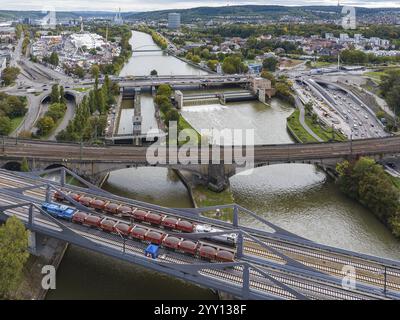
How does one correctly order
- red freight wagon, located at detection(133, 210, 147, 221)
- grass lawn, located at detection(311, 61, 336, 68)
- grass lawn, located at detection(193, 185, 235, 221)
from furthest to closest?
grass lawn, located at detection(311, 61, 336, 68) < grass lawn, located at detection(193, 185, 235, 221) < red freight wagon, located at detection(133, 210, 147, 221)

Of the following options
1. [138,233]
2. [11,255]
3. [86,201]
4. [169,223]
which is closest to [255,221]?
[169,223]

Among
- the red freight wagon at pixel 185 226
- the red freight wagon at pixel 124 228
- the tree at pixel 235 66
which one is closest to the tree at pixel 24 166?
the red freight wagon at pixel 124 228

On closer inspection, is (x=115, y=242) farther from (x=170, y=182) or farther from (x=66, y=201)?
(x=170, y=182)

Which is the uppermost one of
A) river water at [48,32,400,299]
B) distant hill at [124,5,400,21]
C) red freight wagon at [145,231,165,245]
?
distant hill at [124,5,400,21]

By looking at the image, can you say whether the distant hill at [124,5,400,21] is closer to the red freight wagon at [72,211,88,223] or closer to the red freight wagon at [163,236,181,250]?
the red freight wagon at [72,211,88,223]

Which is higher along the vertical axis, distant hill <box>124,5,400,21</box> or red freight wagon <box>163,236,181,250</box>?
distant hill <box>124,5,400,21</box>

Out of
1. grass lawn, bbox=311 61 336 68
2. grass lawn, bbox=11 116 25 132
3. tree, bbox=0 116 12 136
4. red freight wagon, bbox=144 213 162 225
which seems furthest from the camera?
grass lawn, bbox=311 61 336 68

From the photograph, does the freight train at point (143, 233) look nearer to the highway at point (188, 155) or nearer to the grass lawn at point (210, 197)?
the grass lawn at point (210, 197)

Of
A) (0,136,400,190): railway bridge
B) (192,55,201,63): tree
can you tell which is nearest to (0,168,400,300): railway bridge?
(0,136,400,190): railway bridge

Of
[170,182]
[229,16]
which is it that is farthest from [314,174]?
[229,16]

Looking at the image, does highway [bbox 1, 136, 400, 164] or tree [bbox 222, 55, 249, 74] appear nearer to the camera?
highway [bbox 1, 136, 400, 164]
